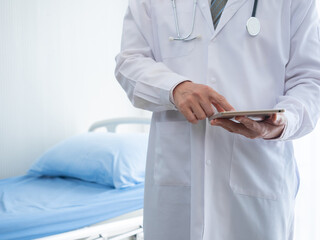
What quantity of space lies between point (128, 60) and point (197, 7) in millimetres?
251

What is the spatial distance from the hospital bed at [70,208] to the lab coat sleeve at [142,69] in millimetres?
765

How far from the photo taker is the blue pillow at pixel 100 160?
192 centimetres

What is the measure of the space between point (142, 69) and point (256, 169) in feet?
1.35

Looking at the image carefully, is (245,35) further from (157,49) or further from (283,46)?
(157,49)

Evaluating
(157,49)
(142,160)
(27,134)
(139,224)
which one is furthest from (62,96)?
(157,49)

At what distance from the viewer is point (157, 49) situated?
40.8 inches

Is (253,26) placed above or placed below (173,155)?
above

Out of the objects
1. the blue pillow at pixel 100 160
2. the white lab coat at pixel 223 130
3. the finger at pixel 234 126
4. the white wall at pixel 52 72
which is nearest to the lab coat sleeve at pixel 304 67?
the white lab coat at pixel 223 130

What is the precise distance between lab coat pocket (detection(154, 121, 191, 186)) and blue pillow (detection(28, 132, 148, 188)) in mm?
958

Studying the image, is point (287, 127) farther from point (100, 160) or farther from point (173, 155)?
point (100, 160)

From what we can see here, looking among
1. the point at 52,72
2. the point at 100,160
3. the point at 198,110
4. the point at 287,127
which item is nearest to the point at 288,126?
the point at 287,127

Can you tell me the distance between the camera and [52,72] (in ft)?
8.21

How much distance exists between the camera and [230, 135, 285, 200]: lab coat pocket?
0.87 m

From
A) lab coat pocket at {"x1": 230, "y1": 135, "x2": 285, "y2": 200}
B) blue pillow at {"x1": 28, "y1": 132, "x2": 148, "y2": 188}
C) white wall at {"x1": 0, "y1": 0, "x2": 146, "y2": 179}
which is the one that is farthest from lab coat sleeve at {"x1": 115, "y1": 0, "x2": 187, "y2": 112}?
white wall at {"x1": 0, "y1": 0, "x2": 146, "y2": 179}
